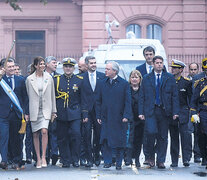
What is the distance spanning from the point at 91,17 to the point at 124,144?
21209mm

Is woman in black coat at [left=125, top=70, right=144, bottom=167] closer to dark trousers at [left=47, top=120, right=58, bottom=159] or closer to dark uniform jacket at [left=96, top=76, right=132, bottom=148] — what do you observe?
dark uniform jacket at [left=96, top=76, right=132, bottom=148]

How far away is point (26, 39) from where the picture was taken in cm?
3531

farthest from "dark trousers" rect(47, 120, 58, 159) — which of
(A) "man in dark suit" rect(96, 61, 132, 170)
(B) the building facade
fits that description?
(B) the building facade

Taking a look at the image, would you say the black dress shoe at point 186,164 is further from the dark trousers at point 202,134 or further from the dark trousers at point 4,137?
the dark trousers at point 4,137

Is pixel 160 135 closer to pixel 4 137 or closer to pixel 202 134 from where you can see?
pixel 202 134

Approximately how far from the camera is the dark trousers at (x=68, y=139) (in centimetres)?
1152

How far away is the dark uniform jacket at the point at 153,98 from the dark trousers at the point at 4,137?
2.40m

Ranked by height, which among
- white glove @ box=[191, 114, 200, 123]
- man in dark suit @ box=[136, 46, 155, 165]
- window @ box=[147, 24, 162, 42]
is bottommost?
white glove @ box=[191, 114, 200, 123]

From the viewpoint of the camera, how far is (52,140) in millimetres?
12078

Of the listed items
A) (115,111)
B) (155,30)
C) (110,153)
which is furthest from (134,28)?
(110,153)

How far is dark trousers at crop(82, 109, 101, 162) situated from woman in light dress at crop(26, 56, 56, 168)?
0.67 metres

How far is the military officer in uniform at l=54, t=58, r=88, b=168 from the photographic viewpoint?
11.5m

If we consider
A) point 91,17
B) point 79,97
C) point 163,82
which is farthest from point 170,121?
point 91,17

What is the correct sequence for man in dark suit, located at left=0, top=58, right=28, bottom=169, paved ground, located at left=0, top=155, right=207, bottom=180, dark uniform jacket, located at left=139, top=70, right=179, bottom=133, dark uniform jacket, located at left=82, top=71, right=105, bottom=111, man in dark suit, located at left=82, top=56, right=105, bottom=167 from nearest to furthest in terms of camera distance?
1. paved ground, located at left=0, top=155, right=207, bottom=180
2. man in dark suit, located at left=0, top=58, right=28, bottom=169
3. dark uniform jacket, located at left=139, top=70, right=179, bottom=133
4. man in dark suit, located at left=82, top=56, right=105, bottom=167
5. dark uniform jacket, located at left=82, top=71, right=105, bottom=111
